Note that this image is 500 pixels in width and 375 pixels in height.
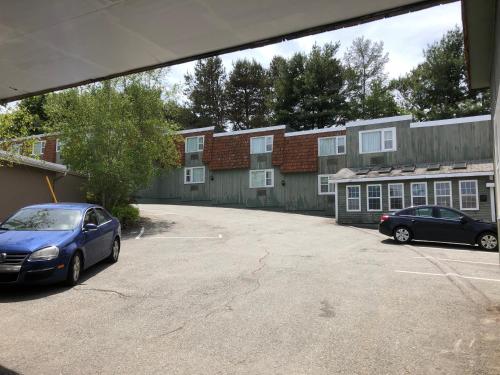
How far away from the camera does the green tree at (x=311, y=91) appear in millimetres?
46062

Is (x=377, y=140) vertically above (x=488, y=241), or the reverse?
(x=377, y=140)

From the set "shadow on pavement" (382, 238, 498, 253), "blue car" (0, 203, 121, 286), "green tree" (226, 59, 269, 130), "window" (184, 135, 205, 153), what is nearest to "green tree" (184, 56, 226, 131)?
"green tree" (226, 59, 269, 130)

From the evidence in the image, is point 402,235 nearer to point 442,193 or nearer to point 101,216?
point 442,193

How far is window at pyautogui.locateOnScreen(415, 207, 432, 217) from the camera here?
16.3 meters

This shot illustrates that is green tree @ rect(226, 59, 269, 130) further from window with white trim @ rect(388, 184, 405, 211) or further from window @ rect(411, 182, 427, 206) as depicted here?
window @ rect(411, 182, 427, 206)

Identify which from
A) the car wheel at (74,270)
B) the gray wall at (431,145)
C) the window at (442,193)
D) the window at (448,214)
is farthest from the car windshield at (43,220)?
the gray wall at (431,145)

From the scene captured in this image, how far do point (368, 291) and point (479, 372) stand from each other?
372cm

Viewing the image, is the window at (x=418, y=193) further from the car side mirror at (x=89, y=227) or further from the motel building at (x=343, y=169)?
the car side mirror at (x=89, y=227)

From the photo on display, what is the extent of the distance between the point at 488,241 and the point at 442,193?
8089 mm

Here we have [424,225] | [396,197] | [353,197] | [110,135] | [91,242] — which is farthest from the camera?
[353,197]

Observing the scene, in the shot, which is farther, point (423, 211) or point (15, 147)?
point (423, 211)

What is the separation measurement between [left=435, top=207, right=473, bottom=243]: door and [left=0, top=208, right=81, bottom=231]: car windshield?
12.8m

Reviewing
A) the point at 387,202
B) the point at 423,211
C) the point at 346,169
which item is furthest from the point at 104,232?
the point at 346,169

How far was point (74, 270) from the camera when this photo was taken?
832 cm
